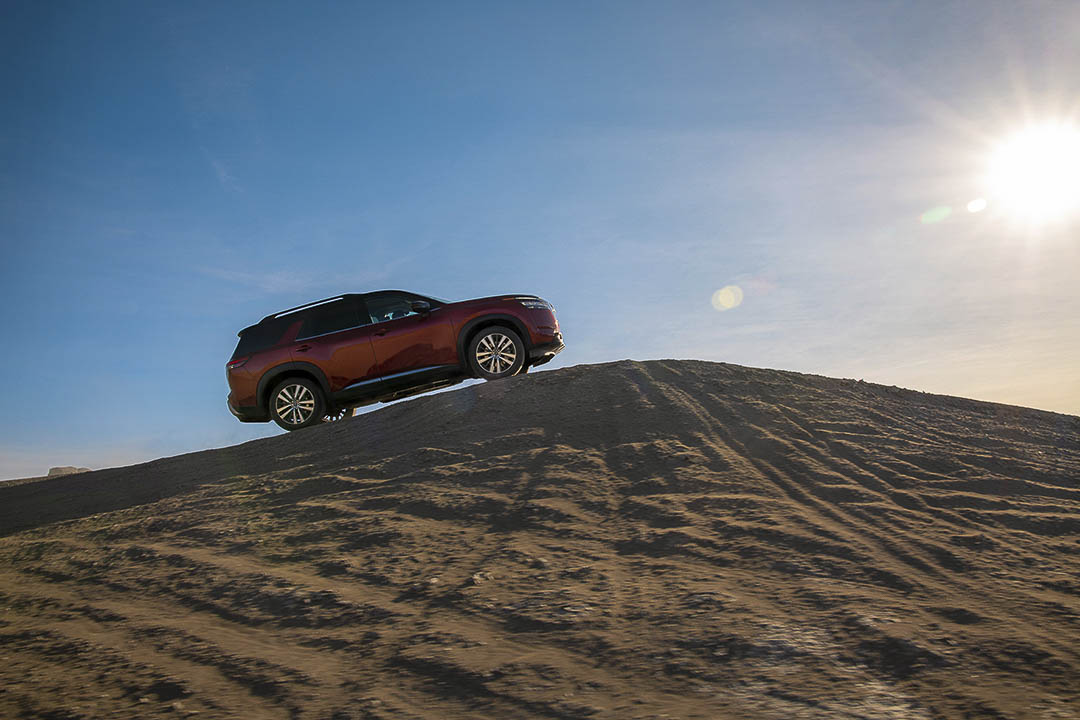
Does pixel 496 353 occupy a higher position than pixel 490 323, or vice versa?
pixel 490 323

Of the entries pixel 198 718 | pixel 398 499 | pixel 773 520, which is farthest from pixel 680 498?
pixel 198 718

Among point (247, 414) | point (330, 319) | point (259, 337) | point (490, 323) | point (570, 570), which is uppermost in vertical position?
point (330, 319)

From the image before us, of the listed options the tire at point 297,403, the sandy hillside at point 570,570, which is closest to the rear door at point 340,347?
the tire at point 297,403

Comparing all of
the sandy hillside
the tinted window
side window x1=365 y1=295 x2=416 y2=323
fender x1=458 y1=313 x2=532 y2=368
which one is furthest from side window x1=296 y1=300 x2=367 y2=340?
the sandy hillside

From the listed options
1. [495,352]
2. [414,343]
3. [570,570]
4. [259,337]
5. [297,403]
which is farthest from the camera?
[259,337]

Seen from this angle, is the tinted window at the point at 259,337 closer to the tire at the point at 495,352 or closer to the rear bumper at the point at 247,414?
the rear bumper at the point at 247,414

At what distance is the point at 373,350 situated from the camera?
9.95 meters

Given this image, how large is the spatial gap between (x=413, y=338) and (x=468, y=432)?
2097mm

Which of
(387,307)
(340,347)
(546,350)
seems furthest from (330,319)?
(546,350)

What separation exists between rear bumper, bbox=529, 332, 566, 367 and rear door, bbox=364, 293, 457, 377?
112 centimetres

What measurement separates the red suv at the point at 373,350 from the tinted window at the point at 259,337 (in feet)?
0.05

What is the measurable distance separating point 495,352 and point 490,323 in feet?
1.33

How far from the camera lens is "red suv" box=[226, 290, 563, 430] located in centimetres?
991

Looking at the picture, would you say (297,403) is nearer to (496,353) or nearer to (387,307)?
(387,307)
